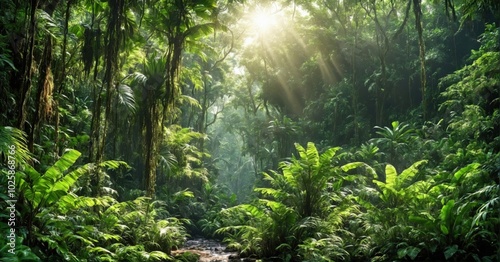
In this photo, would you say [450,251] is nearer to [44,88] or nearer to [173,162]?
[44,88]

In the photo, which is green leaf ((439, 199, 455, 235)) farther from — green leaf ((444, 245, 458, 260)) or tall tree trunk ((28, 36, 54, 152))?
tall tree trunk ((28, 36, 54, 152))

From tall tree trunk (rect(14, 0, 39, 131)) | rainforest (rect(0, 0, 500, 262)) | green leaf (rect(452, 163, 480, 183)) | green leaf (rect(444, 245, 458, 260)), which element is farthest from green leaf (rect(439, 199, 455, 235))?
tall tree trunk (rect(14, 0, 39, 131))

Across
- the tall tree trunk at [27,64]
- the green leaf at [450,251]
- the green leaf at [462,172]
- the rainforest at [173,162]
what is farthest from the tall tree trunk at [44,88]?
the green leaf at [462,172]

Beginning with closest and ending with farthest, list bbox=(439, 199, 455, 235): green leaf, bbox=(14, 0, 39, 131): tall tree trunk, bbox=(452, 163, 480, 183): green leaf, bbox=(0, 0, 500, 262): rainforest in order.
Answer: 1. bbox=(14, 0, 39, 131): tall tree trunk
2. bbox=(0, 0, 500, 262): rainforest
3. bbox=(439, 199, 455, 235): green leaf
4. bbox=(452, 163, 480, 183): green leaf

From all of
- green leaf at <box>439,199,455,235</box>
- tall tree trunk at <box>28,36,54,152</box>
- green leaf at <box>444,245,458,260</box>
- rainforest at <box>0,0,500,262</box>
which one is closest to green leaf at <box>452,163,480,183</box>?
rainforest at <box>0,0,500,262</box>

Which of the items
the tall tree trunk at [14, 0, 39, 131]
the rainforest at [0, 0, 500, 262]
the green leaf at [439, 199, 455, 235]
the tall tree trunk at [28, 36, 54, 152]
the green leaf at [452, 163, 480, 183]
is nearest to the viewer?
the tall tree trunk at [14, 0, 39, 131]

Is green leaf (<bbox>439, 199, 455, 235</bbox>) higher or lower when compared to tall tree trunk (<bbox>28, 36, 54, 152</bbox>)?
lower

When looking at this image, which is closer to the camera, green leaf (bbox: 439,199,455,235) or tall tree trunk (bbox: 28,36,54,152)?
tall tree trunk (bbox: 28,36,54,152)

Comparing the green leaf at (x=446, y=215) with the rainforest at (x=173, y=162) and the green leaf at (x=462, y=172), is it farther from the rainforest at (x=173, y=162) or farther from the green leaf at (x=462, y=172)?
the green leaf at (x=462, y=172)

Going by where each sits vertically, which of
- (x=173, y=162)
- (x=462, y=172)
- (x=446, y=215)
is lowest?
(x=446, y=215)

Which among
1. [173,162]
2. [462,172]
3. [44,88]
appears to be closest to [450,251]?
[462,172]

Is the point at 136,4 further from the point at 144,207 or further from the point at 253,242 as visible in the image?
the point at 253,242

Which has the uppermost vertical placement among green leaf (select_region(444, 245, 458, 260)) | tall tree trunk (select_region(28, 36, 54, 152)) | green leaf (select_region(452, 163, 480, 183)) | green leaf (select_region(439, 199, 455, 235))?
tall tree trunk (select_region(28, 36, 54, 152))

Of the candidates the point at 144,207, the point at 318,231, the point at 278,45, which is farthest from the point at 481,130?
the point at 278,45
